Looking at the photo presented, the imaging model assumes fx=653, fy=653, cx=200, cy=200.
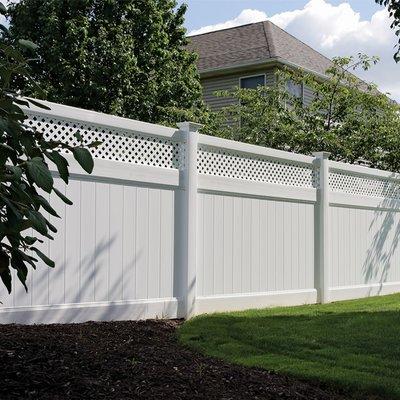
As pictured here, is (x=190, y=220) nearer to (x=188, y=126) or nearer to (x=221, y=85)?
(x=188, y=126)

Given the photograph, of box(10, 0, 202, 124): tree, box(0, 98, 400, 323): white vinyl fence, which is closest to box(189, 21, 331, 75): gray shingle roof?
box(10, 0, 202, 124): tree

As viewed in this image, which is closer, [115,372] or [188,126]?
[115,372]

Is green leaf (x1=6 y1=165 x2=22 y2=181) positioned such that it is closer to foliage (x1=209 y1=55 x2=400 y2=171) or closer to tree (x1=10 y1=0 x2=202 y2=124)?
foliage (x1=209 y1=55 x2=400 y2=171)

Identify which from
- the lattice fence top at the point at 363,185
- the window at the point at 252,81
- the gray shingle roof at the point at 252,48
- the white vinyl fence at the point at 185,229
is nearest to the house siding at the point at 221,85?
the window at the point at 252,81

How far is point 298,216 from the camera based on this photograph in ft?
26.9

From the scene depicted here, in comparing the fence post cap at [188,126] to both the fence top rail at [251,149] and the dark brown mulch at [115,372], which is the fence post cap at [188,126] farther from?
the dark brown mulch at [115,372]

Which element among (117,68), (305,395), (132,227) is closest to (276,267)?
(132,227)

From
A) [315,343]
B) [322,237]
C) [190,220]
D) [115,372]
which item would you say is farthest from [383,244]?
[115,372]

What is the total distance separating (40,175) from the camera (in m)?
2.02

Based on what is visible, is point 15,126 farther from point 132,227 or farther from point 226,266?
point 226,266

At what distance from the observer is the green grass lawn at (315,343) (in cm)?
441

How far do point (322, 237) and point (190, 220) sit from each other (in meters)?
2.54

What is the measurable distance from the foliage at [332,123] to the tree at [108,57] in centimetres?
179

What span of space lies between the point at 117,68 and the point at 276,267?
27.3ft
